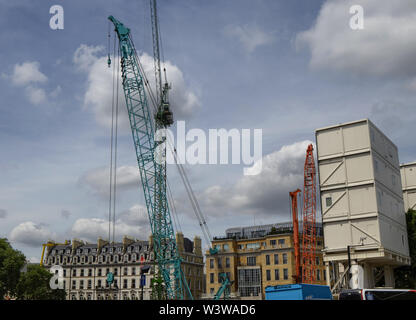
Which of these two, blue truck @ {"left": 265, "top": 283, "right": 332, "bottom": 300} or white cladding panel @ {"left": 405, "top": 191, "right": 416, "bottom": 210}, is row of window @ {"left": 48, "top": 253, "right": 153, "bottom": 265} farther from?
blue truck @ {"left": 265, "top": 283, "right": 332, "bottom": 300}

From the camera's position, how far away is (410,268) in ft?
210

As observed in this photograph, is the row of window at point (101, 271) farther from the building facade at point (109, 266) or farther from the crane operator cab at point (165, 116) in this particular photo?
the crane operator cab at point (165, 116)

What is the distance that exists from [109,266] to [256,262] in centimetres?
5203

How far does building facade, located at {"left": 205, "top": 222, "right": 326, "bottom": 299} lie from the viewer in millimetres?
103944

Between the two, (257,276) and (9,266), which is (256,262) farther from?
(9,266)

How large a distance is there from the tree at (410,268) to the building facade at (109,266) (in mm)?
73827

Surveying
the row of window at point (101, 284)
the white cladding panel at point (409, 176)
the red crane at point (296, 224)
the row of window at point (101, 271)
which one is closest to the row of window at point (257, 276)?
the red crane at point (296, 224)

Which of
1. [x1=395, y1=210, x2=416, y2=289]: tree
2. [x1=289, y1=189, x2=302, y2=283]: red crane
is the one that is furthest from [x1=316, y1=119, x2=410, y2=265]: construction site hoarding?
[x1=289, y1=189, x2=302, y2=283]: red crane

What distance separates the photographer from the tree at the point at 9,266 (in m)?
83.7

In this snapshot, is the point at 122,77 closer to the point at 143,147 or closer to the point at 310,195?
the point at 143,147

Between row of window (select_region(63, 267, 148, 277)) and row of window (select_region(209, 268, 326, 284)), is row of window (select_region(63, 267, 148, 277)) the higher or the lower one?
the higher one

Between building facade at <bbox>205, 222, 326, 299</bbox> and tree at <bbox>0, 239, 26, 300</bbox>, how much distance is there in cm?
4372
